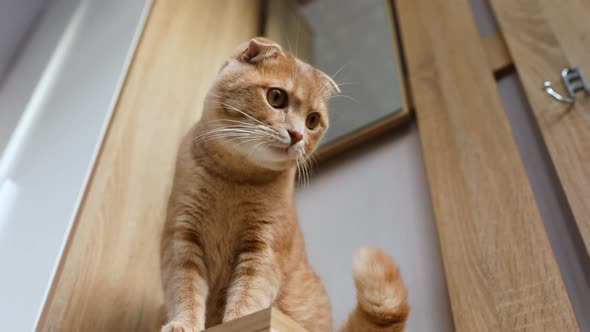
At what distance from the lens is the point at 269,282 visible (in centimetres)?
91

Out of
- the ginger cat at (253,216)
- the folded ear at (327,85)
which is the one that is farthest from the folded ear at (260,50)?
the folded ear at (327,85)

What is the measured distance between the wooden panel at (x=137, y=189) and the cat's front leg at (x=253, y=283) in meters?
0.25

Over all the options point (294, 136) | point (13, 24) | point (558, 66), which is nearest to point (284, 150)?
point (294, 136)

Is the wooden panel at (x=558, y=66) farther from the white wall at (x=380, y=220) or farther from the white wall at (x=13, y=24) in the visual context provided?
the white wall at (x=13, y=24)

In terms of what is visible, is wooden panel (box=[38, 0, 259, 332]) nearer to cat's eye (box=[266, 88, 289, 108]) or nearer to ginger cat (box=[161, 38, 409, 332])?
ginger cat (box=[161, 38, 409, 332])

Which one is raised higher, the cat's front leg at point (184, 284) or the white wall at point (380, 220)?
the white wall at point (380, 220)

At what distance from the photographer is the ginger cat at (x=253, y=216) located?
93 centimetres

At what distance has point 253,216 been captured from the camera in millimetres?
979

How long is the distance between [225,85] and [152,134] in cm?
42

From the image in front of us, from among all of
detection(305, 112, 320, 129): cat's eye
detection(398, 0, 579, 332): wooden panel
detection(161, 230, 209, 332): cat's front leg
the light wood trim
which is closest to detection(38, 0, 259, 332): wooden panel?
detection(161, 230, 209, 332): cat's front leg

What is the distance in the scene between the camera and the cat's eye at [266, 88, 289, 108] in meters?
→ 1.01

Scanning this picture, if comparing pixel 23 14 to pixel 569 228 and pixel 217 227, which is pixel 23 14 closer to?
pixel 217 227

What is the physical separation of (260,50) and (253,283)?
0.52 metres

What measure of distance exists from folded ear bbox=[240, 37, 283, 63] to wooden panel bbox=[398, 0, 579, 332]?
586 millimetres
